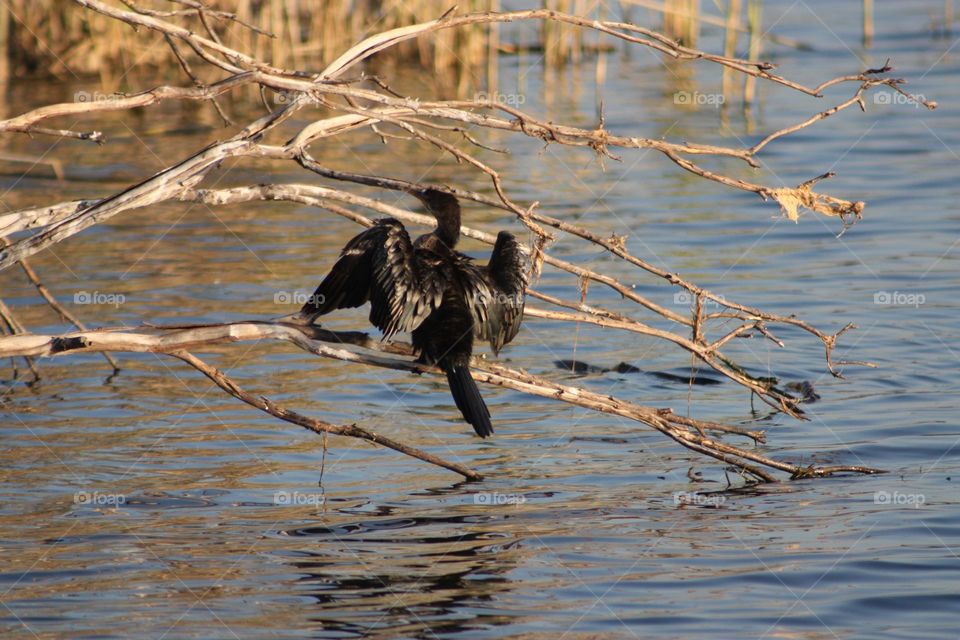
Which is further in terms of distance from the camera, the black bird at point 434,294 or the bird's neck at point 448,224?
the bird's neck at point 448,224

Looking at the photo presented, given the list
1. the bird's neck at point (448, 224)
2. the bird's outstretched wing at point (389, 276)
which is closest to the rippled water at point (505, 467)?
the bird's outstretched wing at point (389, 276)

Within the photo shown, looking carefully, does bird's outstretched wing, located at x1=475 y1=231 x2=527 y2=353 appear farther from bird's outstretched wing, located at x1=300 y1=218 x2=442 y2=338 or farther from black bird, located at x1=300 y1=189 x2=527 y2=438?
bird's outstretched wing, located at x1=300 y1=218 x2=442 y2=338

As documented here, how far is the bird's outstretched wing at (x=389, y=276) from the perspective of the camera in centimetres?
461

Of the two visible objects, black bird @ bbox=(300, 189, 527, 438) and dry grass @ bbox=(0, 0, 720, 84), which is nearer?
black bird @ bbox=(300, 189, 527, 438)

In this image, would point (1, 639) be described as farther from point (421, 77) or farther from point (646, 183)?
point (421, 77)

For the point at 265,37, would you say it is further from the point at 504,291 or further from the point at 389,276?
the point at 389,276

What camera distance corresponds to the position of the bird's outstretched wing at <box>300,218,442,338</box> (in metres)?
4.61

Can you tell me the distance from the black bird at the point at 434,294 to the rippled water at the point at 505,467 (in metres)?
0.74

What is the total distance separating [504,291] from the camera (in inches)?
192

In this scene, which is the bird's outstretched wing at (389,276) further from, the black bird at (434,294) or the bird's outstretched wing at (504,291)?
the bird's outstretched wing at (504,291)

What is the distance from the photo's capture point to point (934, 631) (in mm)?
4086

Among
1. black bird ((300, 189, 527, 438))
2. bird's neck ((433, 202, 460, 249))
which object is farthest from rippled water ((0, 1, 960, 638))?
bird's neck ((433, 202, 460, 249))

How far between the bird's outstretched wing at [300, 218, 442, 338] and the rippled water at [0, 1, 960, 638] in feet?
3.02

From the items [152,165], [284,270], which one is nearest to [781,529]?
[284,270]
